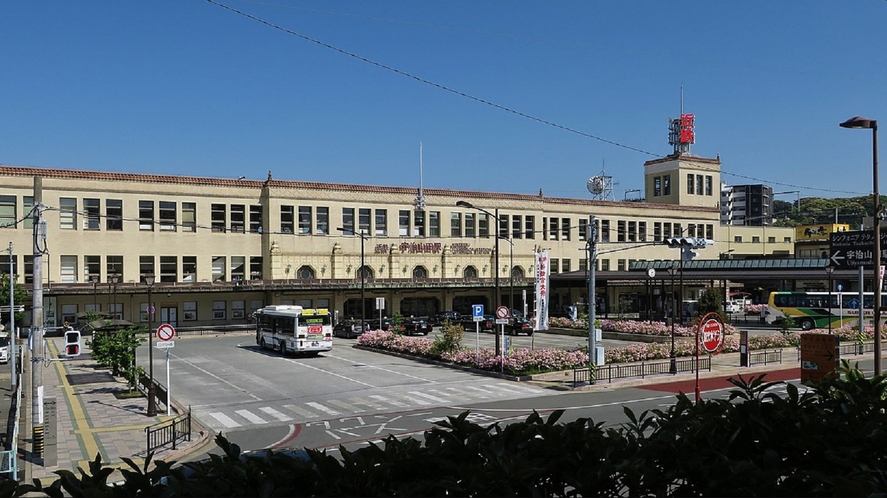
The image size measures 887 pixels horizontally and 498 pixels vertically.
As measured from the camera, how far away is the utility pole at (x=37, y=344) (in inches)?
712

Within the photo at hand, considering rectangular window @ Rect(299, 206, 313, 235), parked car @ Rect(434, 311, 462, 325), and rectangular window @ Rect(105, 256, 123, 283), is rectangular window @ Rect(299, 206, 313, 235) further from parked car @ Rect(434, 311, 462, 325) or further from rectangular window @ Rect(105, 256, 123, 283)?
rectangular window @ Rect(105, 256, 123, 283)

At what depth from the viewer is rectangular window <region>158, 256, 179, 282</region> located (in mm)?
60906

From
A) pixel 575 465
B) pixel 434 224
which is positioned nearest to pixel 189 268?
pixel 434 224

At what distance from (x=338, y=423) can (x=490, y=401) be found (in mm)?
6045

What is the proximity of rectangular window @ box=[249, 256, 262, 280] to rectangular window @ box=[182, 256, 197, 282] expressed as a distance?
4.62 m

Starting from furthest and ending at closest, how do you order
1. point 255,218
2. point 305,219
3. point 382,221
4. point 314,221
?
point 382,221 → point 314,221 → point 305,219 → point 255,218

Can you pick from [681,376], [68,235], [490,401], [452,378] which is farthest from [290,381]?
[68,235]

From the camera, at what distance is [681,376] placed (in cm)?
3288

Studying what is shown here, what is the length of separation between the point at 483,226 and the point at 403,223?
8.93 m

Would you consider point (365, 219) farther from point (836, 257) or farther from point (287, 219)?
point (836, 257)

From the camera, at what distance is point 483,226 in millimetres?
75750

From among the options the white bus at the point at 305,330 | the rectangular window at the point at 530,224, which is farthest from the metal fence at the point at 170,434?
the rectangular window at the point at 530,224

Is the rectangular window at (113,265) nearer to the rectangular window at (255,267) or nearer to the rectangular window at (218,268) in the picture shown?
the rectangular window at (218,268)

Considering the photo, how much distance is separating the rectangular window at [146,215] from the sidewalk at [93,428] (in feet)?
89.7
